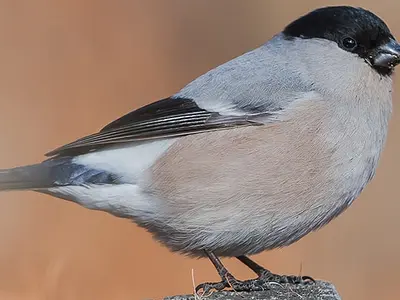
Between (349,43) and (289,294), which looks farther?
(349,43)

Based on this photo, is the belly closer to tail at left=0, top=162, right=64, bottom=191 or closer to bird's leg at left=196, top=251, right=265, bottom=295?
bird's leg at left=196, top=251, right=265, bottom=295

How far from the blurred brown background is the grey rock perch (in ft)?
4.13

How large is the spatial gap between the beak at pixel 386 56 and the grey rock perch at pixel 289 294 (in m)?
1.27

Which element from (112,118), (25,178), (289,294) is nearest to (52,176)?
(25,178)

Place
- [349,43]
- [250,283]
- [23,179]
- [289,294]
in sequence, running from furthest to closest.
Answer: [349,43] → [23,179] → [250,283] → [289,294]

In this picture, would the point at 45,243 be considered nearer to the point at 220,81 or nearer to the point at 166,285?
the point at 166,285

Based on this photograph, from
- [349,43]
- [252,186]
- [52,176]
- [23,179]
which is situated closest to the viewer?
[252,186]

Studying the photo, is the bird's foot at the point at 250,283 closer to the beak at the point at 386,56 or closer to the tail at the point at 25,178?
the tail at the point at 25,178

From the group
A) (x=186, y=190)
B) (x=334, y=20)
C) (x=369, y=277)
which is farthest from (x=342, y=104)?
(x=369, y=277)

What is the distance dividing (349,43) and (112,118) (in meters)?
3.01

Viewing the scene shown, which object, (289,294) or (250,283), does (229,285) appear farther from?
(289,294)

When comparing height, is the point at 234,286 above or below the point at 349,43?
below

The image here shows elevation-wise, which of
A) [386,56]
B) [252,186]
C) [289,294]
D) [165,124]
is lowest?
[289,294]

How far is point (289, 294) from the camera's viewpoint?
4.24m
